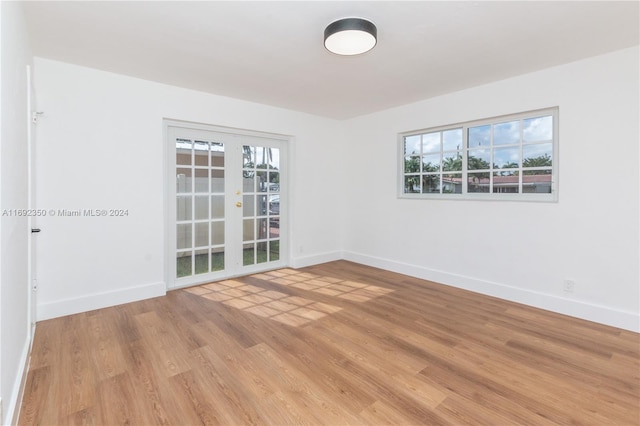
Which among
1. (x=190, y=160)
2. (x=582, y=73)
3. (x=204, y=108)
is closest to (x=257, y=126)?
(x=204, y=108)

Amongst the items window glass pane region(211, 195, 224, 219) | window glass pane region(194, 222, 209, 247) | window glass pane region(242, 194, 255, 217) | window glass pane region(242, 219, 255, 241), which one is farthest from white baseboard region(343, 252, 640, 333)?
window glass pane region(194, 222, 209, 247)

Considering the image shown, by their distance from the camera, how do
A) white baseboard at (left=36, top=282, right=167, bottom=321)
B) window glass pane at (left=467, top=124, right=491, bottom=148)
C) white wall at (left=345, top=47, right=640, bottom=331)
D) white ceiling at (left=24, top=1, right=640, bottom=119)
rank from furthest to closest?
1. window glass pane at (left=467, top=124, right=491, bottom=148)
2. white baseboard at (left=36, top=282, right=167, bottom=321)
3. white wall at (left=345, top=47, right=640, bottom=331)
4. white ceiling at (left=24, top=1, right=640, bottom=119)

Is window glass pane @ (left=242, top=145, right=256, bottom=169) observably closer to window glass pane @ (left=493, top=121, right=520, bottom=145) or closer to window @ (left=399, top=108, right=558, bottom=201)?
window @ (left=399, top=108, right=558, bottom=201)

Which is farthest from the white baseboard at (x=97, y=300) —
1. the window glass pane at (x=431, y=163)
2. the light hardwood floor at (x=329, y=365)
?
the window glass pane at (x=431, y=163)

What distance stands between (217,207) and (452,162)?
3.21 m

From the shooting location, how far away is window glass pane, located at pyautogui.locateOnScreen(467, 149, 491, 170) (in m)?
3.87

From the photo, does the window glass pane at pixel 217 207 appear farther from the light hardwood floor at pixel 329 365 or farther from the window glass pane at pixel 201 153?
the light hardwood floor at pixel 329 365

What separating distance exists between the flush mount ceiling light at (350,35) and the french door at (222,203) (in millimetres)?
2352

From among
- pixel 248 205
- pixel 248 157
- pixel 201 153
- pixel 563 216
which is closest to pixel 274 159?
pixel 248 157

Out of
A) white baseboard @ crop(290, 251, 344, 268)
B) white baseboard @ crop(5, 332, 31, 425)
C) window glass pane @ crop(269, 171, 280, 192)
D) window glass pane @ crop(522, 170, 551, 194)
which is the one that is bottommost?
white baseboard @ crop(5, 332, 31, 425)

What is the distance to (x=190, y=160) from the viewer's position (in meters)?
4.08

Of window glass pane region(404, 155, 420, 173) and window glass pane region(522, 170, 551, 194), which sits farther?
window glass pane region(404, 155, 420, 173)

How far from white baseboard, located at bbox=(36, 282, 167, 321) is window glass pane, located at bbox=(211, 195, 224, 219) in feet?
3.55

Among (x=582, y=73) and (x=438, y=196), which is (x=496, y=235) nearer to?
(x=438, y=196)
